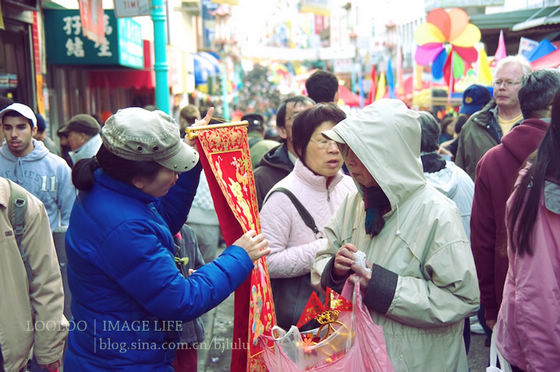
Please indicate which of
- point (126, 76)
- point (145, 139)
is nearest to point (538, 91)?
point (145, 139)

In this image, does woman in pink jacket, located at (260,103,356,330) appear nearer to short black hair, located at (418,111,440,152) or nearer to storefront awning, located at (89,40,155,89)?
short black hair, located at (418,111,440,152)

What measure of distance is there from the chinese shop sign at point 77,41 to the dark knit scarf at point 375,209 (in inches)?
326

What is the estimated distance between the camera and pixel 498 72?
4973 mm

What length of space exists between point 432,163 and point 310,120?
1041mm

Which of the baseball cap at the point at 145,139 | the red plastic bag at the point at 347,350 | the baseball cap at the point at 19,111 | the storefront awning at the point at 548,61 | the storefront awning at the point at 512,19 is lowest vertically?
the red plastic bag at the point at 347,350

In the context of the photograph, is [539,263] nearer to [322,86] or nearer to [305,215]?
[305,215]

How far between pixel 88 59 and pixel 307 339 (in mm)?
8842

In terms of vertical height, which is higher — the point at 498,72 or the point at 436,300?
the point at 498,72

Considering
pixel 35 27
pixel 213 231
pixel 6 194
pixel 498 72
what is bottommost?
pixel 213 231

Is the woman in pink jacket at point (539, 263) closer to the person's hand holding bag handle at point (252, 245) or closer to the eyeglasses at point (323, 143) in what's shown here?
the person's hand holding bag handle at point (252, 245)

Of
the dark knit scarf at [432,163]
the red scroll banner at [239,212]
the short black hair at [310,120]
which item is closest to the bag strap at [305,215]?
the short black hair at [310,120]

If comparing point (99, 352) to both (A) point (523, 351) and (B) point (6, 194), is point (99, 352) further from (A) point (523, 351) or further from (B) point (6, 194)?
(A) point (523, 351)

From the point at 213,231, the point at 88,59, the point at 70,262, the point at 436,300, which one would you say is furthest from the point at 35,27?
the point at 436,300

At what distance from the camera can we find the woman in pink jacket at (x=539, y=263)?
223 cm
